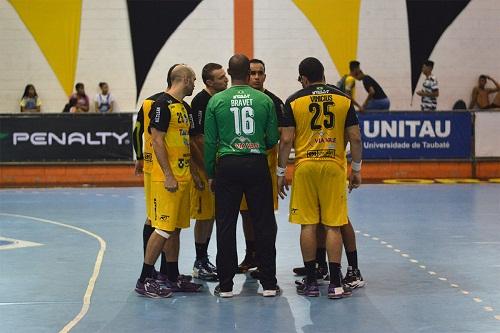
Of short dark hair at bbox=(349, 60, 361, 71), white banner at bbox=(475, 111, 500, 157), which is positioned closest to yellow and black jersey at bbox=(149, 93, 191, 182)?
short dark hair at bbox=(349, 60, 361, 71)

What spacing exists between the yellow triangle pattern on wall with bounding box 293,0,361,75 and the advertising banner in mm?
2518

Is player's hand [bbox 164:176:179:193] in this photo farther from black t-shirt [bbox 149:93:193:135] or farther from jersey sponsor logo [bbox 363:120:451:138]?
jersey sponsor logo [bbox 363:120:451:138]

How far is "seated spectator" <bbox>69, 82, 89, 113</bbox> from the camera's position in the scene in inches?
855

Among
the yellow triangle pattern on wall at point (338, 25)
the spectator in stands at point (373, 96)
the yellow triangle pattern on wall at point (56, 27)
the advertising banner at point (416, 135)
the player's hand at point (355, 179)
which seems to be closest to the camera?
the player's hand at point (355, 179)

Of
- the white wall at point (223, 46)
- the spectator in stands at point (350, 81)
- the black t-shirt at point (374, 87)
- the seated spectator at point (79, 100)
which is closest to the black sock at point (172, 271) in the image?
the spectator in stands at point (350, 81)

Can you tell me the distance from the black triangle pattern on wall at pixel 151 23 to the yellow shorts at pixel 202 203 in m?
13.3

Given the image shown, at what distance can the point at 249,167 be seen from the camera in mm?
8258

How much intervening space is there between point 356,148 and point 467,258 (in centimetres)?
261

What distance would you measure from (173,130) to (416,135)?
12.8m

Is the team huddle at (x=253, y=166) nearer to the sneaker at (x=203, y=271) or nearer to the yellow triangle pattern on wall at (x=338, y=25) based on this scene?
the sneaker at (x=203, y=271)

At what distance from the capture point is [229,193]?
8.32m

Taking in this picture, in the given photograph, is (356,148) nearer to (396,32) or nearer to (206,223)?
(206,223)

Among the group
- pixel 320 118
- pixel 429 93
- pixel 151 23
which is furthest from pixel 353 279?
pixel 151 23

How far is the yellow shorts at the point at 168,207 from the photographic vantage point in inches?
327
